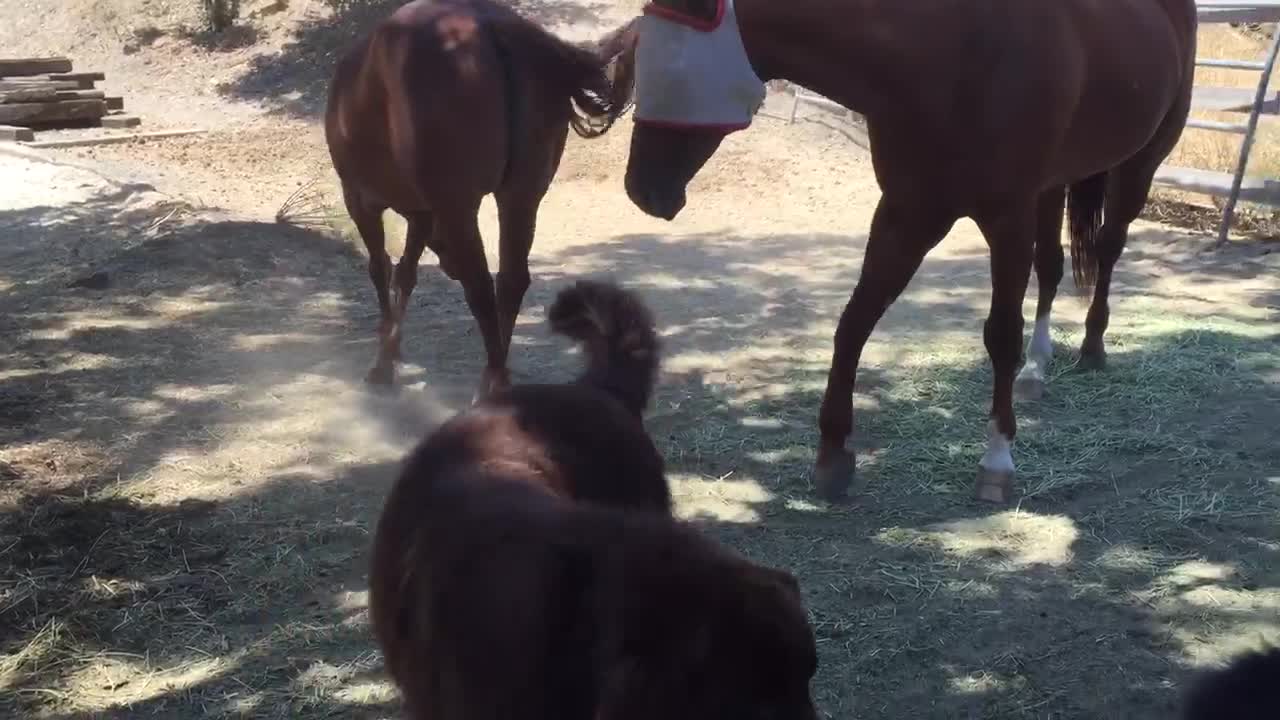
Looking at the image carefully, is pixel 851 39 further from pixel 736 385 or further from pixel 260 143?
pixel 260 143

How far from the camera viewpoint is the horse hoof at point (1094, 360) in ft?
17.9

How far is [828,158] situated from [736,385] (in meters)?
6.43

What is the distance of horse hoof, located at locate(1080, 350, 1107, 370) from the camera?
17.9ft

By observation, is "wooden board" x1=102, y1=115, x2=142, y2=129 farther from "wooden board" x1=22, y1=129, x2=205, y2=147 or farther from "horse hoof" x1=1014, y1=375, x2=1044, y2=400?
"horse hoof" x1=1014, y1=375, x2=1044, y2=400

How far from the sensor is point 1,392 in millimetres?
4910

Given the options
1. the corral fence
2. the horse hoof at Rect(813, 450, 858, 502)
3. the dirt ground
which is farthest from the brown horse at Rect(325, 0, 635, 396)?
the corral fence

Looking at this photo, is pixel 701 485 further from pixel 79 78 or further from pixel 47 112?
pixel 79 78

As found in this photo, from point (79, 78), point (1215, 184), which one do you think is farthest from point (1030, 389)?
point (79, 78)

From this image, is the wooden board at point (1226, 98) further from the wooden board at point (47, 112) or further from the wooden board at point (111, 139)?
the wooden board at point (47, 112)

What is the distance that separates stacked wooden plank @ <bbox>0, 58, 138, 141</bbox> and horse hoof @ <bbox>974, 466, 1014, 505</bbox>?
1084cm

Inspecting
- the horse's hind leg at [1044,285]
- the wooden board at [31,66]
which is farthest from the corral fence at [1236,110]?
the wooden board at [31,66]

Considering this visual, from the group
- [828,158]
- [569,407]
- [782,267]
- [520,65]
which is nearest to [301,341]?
[520,65]

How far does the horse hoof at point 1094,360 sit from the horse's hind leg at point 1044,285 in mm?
165

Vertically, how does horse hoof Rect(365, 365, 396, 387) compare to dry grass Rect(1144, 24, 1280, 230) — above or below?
below
